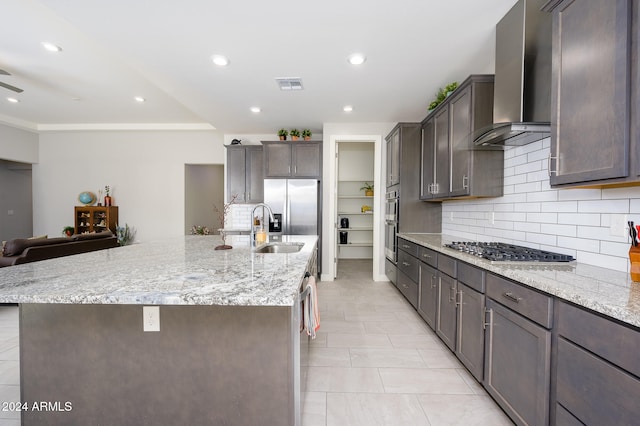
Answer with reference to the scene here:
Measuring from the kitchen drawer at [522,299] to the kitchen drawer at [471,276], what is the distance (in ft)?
0.23

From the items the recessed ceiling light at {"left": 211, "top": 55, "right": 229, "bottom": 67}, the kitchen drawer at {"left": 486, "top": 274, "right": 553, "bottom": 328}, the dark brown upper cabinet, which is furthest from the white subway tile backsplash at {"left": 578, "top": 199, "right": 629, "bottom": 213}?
the recessed ceiling light at {"left": 211, "top": 55, "right": 229, "bottom": 67}

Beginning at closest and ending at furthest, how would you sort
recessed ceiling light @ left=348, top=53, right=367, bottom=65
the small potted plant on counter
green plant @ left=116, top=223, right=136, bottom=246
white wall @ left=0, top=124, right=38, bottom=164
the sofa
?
recessed ceiling light @ left=348, top=53, right=367, bottom=65, the sofa, white wall @ left=0, top=124, right=38, bottom=164, the small potted plant on counter, green plant @ left=116, top=223, right=136, bottom=246

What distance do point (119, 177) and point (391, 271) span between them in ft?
21.1

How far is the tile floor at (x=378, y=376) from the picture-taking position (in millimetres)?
1627

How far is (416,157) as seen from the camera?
3859 millimetres

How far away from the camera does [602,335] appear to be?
0.98 m

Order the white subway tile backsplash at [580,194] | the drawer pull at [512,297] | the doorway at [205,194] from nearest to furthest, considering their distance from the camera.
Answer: the drawer pull at [512,297], the white subway tile backsplash at [580,194], the doorway at [205,194]

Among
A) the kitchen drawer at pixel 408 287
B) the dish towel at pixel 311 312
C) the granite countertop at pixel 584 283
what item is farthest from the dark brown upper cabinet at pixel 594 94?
the kitchen drawer at pixel 408 287

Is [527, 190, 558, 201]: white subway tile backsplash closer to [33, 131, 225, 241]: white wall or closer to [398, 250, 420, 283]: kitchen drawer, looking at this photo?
[398, 250, 420, 283]: kitchen drawer

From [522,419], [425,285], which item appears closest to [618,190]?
[522,419]

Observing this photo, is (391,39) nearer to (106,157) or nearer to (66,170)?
(106,157)

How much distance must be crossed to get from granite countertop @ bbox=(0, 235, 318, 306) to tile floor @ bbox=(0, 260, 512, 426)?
97 centimetres

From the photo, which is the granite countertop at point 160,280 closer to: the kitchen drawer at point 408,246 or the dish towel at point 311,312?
the dish towel at point 311,312

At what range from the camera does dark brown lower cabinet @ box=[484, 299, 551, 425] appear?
1.24 meters
